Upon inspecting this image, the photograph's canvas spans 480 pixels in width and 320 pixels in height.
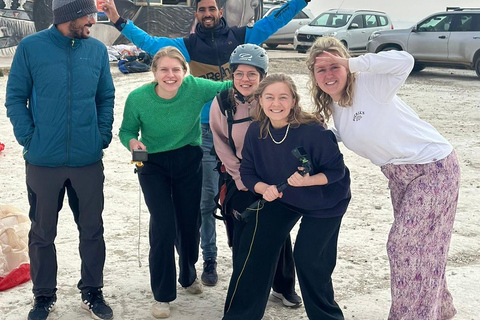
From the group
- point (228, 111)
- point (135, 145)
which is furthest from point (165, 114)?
point (228, 111)

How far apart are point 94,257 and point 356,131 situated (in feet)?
6.26

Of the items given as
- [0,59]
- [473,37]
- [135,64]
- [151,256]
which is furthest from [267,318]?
[0,59]

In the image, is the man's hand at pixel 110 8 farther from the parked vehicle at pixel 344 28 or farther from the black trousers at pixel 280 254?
the parked vehicle at pixel 344 28

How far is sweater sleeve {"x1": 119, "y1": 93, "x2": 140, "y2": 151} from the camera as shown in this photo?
450 cm

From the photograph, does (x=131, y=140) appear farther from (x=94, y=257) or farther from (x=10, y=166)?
(x=10, y=166)

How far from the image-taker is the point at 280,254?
15.4 ft

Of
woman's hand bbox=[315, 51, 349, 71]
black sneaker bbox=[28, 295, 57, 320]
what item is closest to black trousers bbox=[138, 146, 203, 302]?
black sneaker bbox=[28, 295, 57, 320]

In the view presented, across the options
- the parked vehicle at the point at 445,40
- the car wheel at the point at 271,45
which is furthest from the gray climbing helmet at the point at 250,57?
the car wheel at the point at 271,45

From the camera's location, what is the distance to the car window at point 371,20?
21984 millimetres

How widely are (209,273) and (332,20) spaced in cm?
1783

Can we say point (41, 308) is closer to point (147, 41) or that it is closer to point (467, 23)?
point (147, 41)

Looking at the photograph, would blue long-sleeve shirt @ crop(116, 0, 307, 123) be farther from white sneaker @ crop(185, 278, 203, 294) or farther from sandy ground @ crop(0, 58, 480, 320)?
white sneaker @ crop(185, 278, 203, 294)

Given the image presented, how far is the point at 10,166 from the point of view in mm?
8469

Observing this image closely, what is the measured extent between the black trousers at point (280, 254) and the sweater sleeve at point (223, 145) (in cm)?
7
